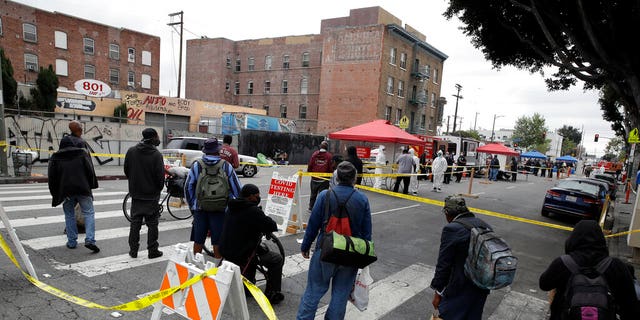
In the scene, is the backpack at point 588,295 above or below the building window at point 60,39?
below

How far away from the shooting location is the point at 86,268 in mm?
4988

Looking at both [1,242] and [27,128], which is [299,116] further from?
[1,242]

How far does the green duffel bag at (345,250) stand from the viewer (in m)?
3.22

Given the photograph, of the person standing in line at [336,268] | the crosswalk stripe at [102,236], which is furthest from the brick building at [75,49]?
the person standing in line at [336,268]

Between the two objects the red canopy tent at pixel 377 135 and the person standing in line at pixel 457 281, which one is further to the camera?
the red canopy tent at pixel 377 135

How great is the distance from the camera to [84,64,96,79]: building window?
3697 cm

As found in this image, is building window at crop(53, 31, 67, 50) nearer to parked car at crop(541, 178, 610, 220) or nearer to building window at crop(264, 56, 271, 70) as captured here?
building window at crop(264, 56, 271, 70)

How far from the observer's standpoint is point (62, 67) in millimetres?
35375

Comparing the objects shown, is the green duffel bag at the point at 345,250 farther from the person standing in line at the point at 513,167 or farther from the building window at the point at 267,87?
the building window at the point at 267,87

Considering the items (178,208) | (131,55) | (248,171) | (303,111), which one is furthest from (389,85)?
(178,208)

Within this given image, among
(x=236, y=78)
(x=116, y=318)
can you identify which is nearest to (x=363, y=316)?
(x=116, y=318)

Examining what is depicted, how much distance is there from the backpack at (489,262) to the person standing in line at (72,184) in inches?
208

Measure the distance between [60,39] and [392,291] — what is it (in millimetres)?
41565

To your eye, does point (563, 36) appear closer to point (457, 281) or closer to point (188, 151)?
point (457, 281)
